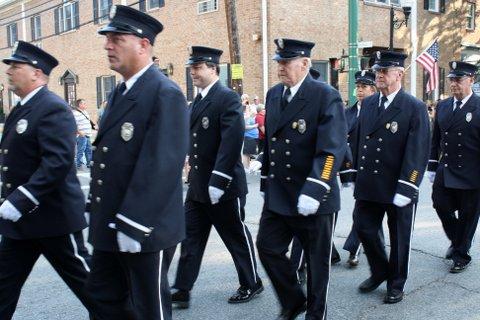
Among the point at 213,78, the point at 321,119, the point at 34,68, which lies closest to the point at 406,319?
the point at 321,119

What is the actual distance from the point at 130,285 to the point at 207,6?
18932 mm

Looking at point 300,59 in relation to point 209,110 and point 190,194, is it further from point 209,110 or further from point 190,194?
point 190,194

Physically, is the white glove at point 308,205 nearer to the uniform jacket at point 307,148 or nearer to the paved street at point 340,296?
the uniform jacket at point 307,148

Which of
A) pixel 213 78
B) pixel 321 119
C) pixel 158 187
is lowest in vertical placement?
pixel 158 187

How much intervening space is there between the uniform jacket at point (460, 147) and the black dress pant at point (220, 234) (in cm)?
233

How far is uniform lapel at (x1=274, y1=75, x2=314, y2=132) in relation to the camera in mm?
3971

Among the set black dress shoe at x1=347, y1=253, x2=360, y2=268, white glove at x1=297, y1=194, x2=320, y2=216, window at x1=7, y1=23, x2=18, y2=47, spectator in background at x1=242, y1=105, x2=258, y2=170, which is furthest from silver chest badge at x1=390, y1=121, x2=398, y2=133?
window at x1=7, y1=23, x2=18, y2=47

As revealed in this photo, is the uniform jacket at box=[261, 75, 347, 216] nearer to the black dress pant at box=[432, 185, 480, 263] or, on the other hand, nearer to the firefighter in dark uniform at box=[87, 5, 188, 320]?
the firefighter in dark uniform at box=[87, 5, 188, 320]

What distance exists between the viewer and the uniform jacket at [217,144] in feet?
15.0

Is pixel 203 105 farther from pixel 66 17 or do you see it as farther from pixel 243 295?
pixel 66 17

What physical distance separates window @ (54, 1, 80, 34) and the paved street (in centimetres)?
2463

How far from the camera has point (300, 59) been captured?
402 cm

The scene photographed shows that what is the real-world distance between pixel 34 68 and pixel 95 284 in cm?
157

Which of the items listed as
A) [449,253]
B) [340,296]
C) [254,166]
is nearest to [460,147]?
[449,253]
